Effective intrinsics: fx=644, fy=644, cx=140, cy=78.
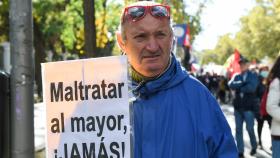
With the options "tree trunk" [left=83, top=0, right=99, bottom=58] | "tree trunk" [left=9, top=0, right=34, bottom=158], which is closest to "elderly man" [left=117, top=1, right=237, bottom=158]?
"tree trunk" [left=9, top=0, right=34, bottom=158]

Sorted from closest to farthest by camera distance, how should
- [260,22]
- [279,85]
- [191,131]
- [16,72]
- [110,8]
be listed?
[191,131], [16,72], [279,85], [110,8], [260,22]

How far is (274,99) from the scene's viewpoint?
6.55 meters

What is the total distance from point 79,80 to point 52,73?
134 mm

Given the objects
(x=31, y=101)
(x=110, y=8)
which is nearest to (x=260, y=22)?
(x=110, y=8)

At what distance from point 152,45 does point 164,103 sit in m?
0.28

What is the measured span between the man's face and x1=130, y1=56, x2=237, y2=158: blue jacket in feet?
0.22

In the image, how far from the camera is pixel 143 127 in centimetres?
296

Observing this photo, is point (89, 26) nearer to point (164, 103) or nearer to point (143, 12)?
point (143, 12)

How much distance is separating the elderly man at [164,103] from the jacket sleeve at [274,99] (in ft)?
11.8

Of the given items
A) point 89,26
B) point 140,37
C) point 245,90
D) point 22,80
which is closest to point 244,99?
point 245,90

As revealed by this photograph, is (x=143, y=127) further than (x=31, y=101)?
No

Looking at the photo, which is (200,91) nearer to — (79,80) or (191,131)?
(191,131)

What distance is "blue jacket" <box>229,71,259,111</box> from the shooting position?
443 inches

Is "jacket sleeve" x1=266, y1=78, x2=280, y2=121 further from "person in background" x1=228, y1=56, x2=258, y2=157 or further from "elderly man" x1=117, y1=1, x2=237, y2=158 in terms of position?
"person in background" x1=228, y1=56, x2=258, y2=157
